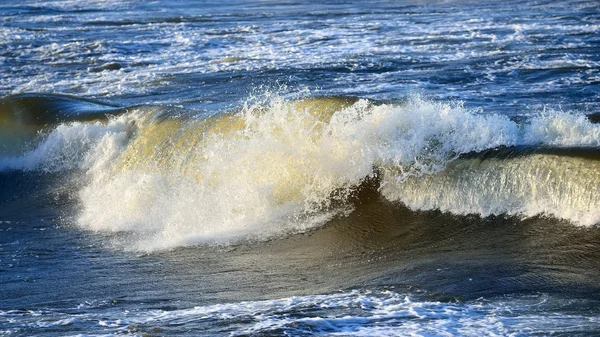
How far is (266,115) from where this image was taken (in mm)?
11445

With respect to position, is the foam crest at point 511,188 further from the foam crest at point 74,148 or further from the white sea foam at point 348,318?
the foam crest at point 74,148

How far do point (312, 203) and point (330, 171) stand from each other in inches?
18.4

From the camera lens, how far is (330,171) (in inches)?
402

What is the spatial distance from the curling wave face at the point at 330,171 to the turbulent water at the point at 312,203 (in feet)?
0.08

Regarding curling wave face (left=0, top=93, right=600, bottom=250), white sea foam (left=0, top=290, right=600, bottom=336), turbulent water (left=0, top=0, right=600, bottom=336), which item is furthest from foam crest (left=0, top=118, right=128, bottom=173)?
white sea foam (left=0, top=290, right=600, bottom=336)

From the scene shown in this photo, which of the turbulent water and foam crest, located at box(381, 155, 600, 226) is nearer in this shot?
the turbulent water

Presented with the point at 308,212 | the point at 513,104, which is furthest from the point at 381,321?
the point at 513,104

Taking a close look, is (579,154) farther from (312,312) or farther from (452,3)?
(452,3)

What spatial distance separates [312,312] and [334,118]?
15.5 ft

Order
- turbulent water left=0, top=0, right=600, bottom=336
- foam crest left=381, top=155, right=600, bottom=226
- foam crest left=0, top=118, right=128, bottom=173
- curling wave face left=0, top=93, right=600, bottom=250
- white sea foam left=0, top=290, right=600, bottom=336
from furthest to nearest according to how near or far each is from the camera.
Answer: foam crest left=0, top=118, right=128, bottom=173, curling wave face left=0, top=93, right=600, bottom=250, foam crest left=381, top=155, right=600, bottom=226, turbulent water left=0, top=0, right=600, bottom=336, white sea foam left=0, top=290, right=600, bottom=336

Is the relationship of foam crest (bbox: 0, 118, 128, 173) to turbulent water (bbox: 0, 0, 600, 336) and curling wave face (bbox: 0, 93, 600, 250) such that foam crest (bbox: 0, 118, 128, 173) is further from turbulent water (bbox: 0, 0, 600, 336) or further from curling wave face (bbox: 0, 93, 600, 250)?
curling wave face (bbox: 0, 93, 600, 250)

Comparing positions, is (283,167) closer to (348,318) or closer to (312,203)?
(312,203)

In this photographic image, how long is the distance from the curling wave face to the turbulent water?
0.02 meters

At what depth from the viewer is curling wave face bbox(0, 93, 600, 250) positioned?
8.91 metres
